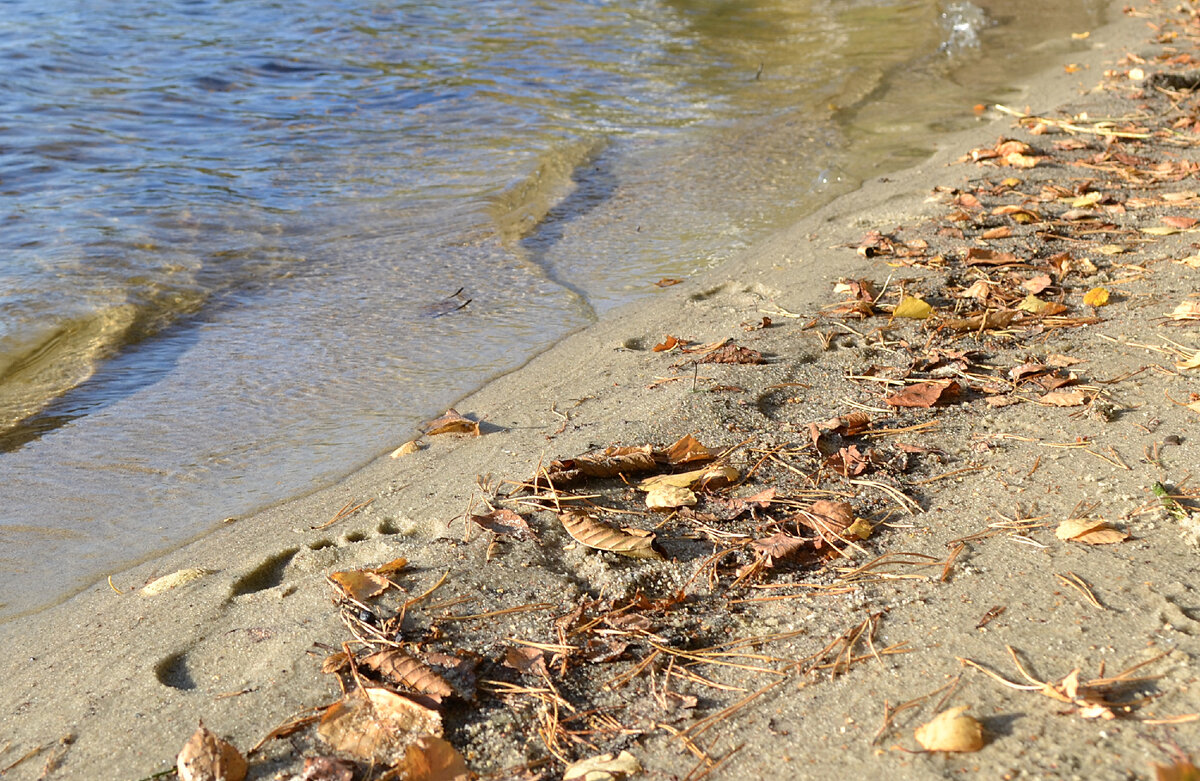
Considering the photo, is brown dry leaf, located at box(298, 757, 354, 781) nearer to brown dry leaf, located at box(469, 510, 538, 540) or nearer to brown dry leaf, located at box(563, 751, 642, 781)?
brown dry leaf, located at box(563, 751, 642, 781)

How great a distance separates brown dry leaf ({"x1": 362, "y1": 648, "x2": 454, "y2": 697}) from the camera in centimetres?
165

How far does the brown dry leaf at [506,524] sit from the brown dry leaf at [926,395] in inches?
45.3

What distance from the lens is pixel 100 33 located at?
9.34m

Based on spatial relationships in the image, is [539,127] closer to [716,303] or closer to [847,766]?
[716,303]

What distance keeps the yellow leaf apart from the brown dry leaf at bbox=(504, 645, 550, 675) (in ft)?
6.51

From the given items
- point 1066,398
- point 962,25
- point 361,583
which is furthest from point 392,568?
point 962,25

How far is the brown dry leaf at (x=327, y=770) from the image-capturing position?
1526 mm

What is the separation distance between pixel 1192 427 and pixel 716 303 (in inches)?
70.3

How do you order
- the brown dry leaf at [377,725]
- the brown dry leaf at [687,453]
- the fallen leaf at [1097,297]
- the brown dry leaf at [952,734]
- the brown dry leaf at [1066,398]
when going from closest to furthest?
the brown dry leaf at [952,734] < the brown dry leaf at [377,725] < the brown dry leaf at [687,453] < the brown dry leaf at [1066,398] < the fallen leaf at [1097,297]

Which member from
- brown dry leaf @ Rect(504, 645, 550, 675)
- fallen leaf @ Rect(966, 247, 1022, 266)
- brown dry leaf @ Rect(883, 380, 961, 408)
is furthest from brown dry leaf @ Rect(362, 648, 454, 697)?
fallen leaf @ Rect(966, 247, 1022, 266)

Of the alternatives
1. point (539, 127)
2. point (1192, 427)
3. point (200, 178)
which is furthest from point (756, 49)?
point (1192, 427)

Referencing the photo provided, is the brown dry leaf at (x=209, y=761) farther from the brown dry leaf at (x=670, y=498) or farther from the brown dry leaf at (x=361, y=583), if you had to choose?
the brown dry leaf at (x=670, y=498)

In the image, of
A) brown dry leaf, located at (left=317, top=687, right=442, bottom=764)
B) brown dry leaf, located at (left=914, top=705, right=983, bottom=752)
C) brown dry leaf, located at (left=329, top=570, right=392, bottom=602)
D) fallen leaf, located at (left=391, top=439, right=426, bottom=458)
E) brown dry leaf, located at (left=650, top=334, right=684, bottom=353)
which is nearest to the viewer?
brown dry leaf, located at (left=914, top=705, right=983, bottom=752)

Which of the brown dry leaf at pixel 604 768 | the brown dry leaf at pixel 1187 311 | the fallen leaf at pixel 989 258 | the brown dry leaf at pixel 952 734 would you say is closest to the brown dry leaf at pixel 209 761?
the brown dry leaf at pixel 604 768
